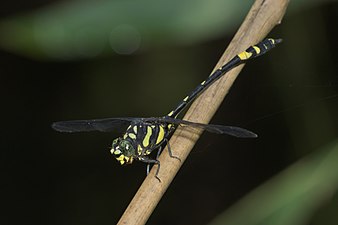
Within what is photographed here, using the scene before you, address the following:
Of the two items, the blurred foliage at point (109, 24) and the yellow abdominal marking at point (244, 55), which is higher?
the blurred foliage at point (109, 24)

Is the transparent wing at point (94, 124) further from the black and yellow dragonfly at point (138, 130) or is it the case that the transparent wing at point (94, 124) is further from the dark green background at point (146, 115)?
the dark green background at point (146, 115)

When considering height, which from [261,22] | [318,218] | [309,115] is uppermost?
[261,22]

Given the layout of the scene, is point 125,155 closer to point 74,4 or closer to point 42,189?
point 74,4

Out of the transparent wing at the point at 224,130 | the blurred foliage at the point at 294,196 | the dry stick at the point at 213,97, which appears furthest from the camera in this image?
the blurred foliage at the point at 294,196

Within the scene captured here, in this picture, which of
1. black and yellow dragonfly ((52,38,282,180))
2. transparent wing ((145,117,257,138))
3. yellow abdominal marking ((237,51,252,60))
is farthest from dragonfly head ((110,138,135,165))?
yellow abdominal marking ((237,51,252,60))

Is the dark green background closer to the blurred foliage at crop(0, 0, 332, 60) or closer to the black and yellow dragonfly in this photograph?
the black and yellow dragonfly

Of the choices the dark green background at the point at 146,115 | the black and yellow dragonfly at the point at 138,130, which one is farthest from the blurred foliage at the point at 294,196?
the dark green background at the point at 146,115

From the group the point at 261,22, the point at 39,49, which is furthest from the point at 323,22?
the point at 39,49
